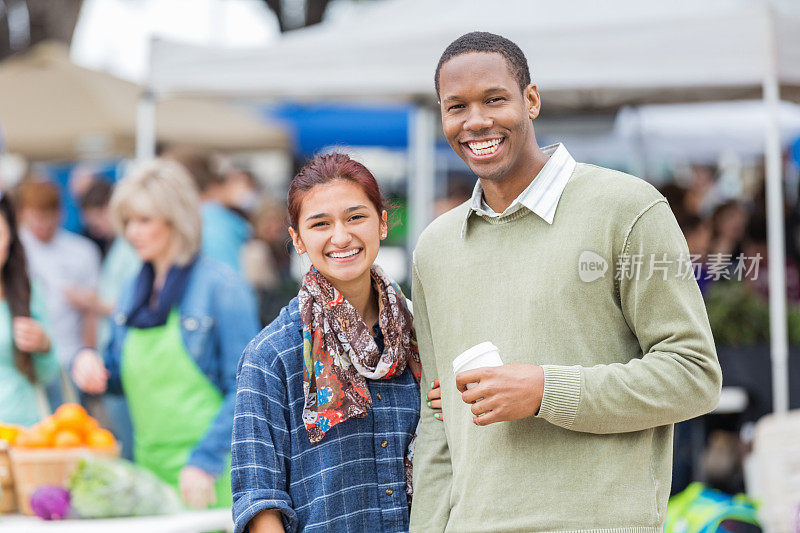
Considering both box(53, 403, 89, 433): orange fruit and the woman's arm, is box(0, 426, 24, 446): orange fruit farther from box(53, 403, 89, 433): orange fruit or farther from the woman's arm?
the woman's arm

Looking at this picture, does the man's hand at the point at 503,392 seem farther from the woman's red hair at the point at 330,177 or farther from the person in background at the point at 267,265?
the person in background at the point at 267,265

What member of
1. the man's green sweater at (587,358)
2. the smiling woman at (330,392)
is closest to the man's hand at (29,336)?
the smiling woman at (330,392)

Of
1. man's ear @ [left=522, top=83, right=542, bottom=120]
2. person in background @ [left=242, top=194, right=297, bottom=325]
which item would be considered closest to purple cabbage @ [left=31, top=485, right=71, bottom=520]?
man's ear @ [left=522, top=83, right=542, bottom=120]

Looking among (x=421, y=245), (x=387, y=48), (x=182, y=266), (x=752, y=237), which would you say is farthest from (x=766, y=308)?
(x=421, y=245)

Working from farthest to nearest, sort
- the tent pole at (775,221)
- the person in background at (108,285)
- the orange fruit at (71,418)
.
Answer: the tent pole at (775,221), the person in background at (108,285), the orange fruit at (71,418)

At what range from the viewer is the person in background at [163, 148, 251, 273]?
16.0 feet

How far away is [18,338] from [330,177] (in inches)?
77.5

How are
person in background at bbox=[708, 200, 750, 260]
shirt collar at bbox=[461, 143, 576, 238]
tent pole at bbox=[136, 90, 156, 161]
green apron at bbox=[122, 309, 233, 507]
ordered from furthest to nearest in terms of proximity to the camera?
person in background at bbox=[708, 200, 750, 260] → tent pole at bbox=[136, 90, 156, 161] → green apron at bbox=[122, 309, 233, 507] → shirt collar at bbox=[461, 143, 576, 238]

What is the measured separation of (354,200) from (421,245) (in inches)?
7.6

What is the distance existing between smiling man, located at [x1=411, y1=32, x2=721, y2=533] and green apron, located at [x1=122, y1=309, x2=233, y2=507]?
5.17 ft

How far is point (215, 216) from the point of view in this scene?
16.2 ft

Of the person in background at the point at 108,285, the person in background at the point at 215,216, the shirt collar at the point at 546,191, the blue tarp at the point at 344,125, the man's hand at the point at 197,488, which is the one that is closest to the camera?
the shirt collar at the point at 546,191

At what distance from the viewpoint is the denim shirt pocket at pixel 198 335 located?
136 inches

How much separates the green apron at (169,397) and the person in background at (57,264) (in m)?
2.38
